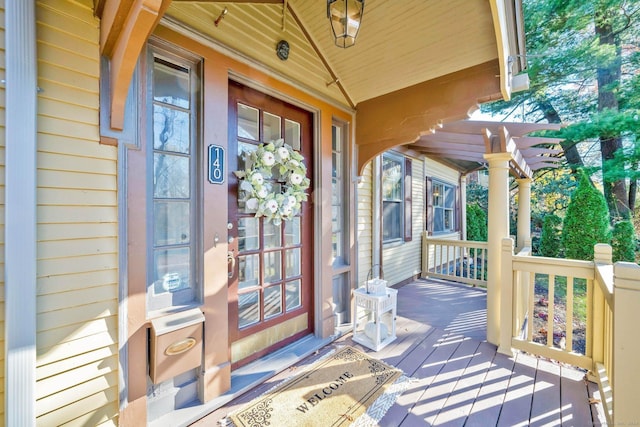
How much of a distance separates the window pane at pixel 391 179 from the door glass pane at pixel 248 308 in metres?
2.94

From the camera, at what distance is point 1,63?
1.16 m

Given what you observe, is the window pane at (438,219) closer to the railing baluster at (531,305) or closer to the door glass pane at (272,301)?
the railing baluster at (531,305)

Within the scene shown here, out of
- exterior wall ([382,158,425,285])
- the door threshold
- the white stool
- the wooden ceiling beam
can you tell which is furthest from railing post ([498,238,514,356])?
exterior wall ([382,158,425,285])

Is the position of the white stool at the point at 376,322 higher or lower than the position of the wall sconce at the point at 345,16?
lower

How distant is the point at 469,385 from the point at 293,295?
64.7 inches

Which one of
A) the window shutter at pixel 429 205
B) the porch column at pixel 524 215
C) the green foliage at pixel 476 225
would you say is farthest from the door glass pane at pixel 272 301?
the green foliage at pixel 476 225

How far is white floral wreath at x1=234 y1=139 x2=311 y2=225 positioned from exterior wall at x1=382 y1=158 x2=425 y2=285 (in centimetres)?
252

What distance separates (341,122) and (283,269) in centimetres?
181

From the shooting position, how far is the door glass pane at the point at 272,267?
238 centimetres

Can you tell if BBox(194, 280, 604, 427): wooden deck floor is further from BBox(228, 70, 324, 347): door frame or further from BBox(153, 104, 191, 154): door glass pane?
BBox(153, 104, 191, 154): door glass pane

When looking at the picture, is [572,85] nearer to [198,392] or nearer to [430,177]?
[430,177]

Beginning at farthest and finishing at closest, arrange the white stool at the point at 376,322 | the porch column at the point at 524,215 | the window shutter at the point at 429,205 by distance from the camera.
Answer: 1. the window shutter at the point at 429,205
2. the porch column at the point at 524,215
3. the white stool at the point at 376,322

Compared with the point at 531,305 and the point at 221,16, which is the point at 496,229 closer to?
the point at 531,305

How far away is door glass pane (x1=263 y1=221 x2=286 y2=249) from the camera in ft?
7.79
